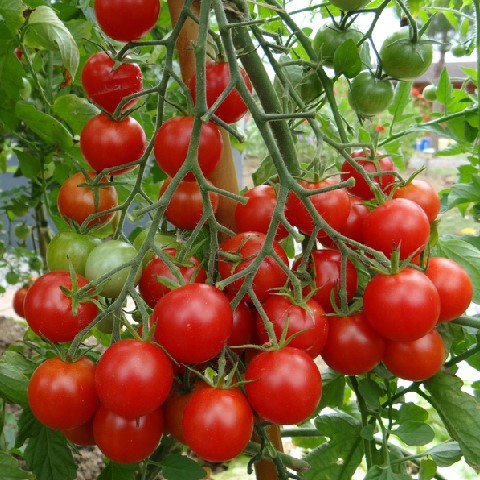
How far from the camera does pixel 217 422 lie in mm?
502

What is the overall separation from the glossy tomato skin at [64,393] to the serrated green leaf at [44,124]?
0.37 m

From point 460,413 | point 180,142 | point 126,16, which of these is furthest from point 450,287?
point 126,16

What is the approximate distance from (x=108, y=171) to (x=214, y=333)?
0.69 feet

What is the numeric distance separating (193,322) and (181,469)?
0.91ft

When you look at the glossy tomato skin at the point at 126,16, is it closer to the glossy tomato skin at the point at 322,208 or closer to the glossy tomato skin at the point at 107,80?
the glossy tomato skin at the point at 107,80

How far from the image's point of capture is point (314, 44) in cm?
83

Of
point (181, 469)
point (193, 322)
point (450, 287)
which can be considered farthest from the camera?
point (181, 469)

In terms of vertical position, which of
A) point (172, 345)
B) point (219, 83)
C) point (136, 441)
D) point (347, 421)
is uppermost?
point (219, 83)

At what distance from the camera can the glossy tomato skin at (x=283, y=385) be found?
0.51m

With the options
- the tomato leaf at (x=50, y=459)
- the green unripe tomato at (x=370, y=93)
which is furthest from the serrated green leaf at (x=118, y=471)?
the green unripe tomato at (x=370, y=93)

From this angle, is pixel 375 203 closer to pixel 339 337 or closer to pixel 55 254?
pixel 339 337

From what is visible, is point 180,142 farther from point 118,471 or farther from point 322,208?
point 118,471

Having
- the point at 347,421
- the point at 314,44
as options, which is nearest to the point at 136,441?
the point at 347,421

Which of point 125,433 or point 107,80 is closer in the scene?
point 125,433
